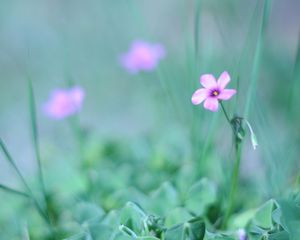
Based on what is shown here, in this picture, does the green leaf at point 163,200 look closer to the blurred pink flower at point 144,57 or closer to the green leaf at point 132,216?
the green leaf at point 132,216

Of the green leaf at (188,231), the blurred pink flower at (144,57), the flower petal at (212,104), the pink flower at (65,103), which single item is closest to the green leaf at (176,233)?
the green leaf at (188,231)

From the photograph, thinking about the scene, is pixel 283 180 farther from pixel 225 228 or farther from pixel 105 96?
pixel 105 96

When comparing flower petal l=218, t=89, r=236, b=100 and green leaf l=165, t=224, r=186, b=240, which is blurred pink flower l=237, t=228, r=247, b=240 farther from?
flower petal l=218, t=89, r=236, b=100

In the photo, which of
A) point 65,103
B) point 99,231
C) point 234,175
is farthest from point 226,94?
point 65,103

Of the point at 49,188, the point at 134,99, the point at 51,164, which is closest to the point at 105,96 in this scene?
the point at 134,99

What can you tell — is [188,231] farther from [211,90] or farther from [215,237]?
[211,90]

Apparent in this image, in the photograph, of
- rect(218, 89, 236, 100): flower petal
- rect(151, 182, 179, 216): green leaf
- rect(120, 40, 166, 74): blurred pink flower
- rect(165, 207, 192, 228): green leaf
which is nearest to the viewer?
rect(218, 89, 236, 100): flower petal

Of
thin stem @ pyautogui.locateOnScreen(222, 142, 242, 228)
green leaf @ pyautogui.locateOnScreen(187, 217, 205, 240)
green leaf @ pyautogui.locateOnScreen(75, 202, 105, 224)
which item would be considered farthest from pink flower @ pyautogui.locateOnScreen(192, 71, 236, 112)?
green leaf @ pyautogui.locateOnScreen(75, 202, 105, 224)
